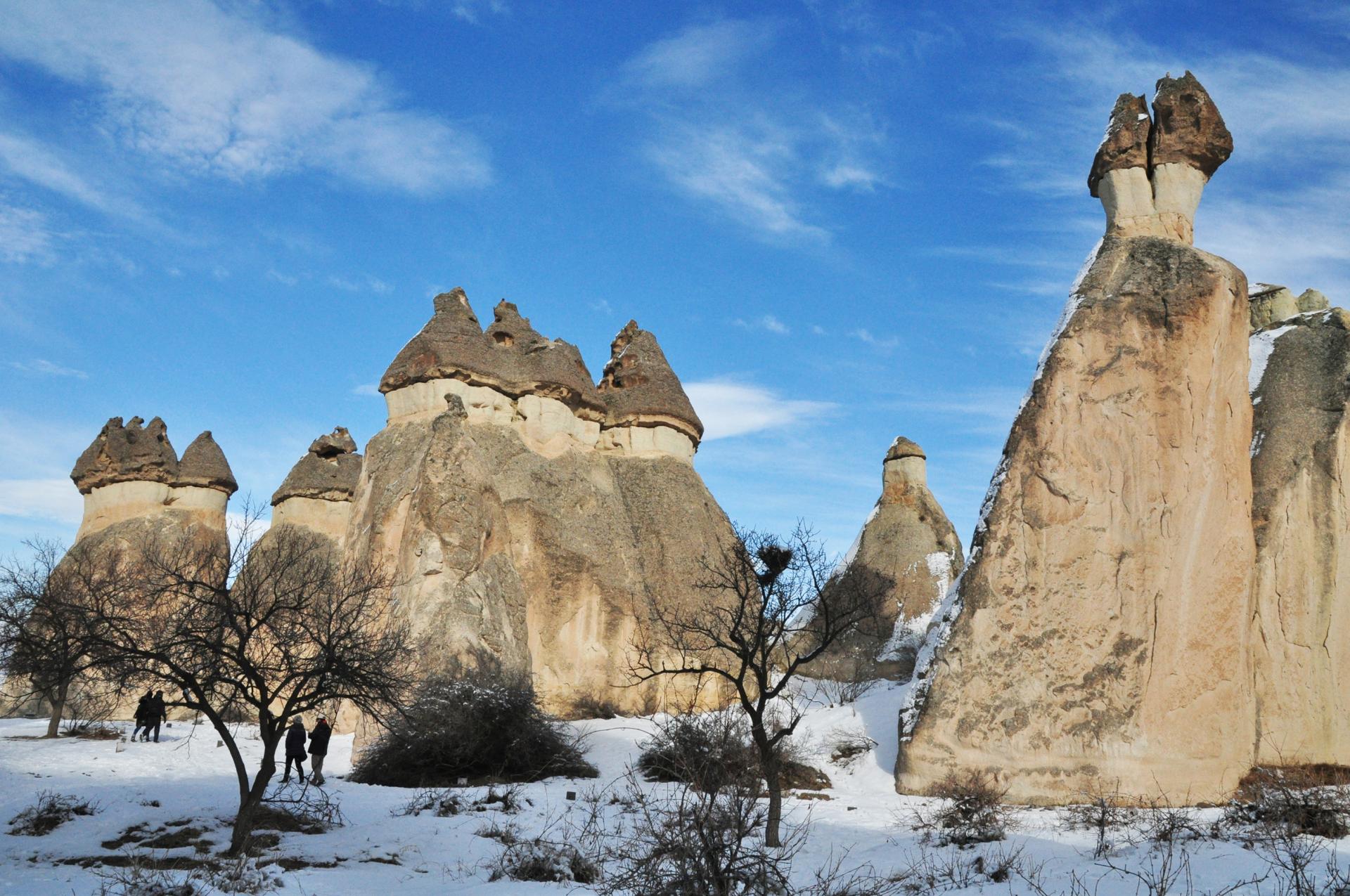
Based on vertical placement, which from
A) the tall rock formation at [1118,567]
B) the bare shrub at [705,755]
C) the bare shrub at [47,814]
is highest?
the tall rock formation at [1118,567]

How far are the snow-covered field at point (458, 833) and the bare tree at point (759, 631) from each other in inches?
35.3

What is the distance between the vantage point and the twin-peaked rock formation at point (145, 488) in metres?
24.8

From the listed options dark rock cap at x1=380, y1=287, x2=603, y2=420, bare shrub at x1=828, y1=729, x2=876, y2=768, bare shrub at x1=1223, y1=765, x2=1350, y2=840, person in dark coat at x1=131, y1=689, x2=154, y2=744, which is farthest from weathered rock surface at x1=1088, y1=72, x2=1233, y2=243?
person in dark coat at x1=131, y1=689, x2=154, y2=744

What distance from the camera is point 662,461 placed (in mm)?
23094

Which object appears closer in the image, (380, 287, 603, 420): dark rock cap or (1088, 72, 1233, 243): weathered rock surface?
(1088, 72, 1233, 243): weathered rock surface

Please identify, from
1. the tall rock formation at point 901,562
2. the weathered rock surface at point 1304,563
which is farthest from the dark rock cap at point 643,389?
the weathered rock surface at point 1304,563

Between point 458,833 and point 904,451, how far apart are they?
17917 millimetres

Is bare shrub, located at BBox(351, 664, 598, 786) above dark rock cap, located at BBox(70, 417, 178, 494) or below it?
below

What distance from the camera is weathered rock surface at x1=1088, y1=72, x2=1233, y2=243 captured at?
41.3ft

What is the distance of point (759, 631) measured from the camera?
10.4 meters

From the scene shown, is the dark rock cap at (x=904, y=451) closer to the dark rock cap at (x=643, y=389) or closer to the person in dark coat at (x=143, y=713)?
the dark rock cap at (x=643, y=389)

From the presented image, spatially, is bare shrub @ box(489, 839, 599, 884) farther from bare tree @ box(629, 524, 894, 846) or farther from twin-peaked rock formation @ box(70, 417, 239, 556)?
twin-peaked rock formation @ box(70, 417, 239, 556)

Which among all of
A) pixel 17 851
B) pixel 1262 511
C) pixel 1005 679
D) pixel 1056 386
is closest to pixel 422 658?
pixel 17 851

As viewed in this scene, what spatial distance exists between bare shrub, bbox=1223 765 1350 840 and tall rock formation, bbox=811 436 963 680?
10.1 meters
